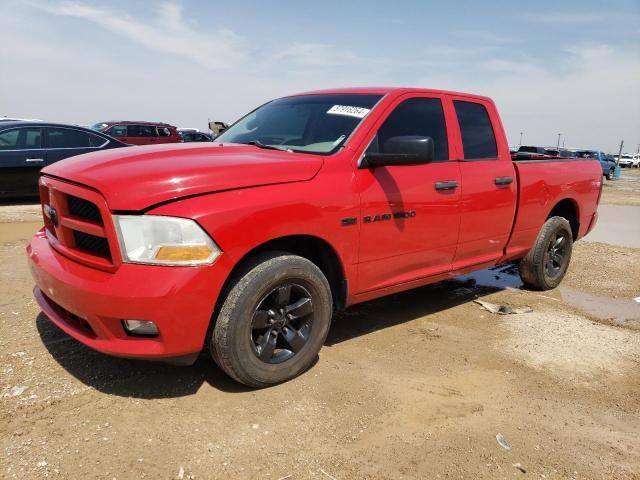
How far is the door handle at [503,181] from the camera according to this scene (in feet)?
13.9

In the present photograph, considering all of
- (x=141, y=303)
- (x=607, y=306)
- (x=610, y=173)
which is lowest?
(x=607, y=306)

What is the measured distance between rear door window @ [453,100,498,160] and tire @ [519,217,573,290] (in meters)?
1.22

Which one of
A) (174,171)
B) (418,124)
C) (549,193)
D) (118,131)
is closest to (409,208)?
(418,124)

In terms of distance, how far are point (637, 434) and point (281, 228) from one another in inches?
89.1

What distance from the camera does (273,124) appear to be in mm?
3910

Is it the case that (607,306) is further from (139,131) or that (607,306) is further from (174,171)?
(139,131)

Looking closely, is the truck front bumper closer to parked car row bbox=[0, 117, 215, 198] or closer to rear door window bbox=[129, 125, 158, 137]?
parked car row bbox=[0, 117, 215, 198]

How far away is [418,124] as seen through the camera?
380cm

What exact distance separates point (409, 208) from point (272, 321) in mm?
1257

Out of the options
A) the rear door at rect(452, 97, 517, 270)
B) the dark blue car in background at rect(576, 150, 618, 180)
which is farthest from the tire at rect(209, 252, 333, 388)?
the dark blue car in background at rect(576, 150, 618, 180)

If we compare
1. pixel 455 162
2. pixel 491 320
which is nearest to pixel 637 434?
pixel 491 320

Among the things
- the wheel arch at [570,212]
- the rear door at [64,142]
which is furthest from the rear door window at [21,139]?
the wheel arch at [570,212]

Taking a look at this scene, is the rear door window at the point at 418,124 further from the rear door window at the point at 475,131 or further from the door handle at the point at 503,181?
the door handle at the point at 503,181

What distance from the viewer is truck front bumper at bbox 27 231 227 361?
8.01 ft
